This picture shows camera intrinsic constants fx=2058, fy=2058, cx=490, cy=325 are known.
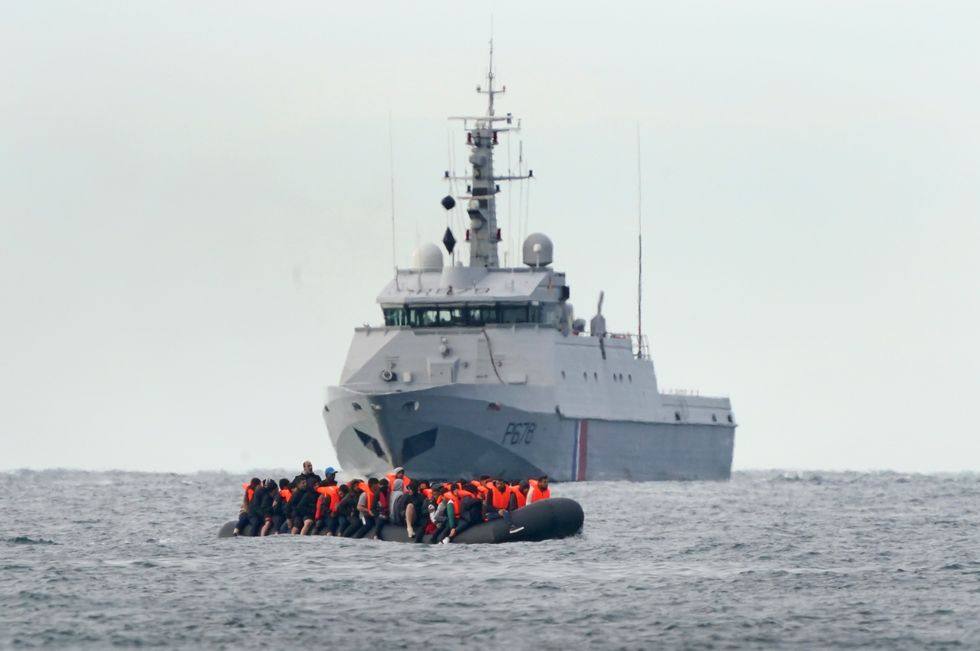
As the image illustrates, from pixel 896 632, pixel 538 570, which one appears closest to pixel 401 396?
pixel 538 570

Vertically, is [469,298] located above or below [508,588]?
above

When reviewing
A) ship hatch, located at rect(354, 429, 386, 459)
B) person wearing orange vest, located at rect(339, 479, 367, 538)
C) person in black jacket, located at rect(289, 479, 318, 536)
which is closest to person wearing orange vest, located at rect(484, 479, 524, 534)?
person wearing orange vest, located at rect(339, 479, 367, 538)

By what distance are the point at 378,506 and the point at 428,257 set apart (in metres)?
37.3

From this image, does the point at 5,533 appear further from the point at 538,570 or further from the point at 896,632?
the point at 896,632

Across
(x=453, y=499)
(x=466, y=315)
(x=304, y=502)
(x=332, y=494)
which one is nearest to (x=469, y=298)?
(x=466, y=315)

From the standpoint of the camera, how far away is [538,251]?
84.6 meters

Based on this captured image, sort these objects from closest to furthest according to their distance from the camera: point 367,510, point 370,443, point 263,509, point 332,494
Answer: point 367,510, point 332,494, point 263,509, point 370,443

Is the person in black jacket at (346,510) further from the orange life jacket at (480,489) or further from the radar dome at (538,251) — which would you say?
the radar dome at (538,251)

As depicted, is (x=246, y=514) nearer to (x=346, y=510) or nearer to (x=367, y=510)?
(x=346, y=510)

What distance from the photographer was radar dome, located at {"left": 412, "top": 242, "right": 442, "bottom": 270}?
83.7 meters

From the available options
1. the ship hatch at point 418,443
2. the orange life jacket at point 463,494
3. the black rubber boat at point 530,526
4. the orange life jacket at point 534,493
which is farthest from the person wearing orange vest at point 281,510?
the ship hatch at point 418,443

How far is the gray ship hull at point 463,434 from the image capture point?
2904 inches

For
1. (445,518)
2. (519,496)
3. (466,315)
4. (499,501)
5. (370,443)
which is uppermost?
(466,315)

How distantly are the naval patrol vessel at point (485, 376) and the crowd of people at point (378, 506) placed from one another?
82.0 feet
